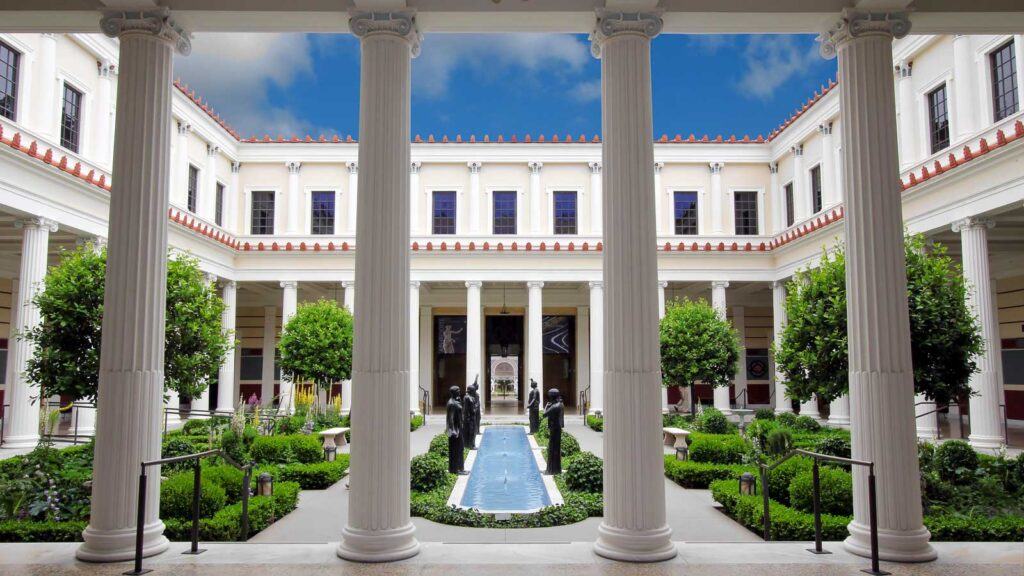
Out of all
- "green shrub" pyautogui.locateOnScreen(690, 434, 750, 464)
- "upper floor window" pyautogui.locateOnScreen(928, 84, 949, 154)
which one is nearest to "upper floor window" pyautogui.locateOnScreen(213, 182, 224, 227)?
"green shrub" pyautogui.locateOnScreen(690, 434, 750, 464)

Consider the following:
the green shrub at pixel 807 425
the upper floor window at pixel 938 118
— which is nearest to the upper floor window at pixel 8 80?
the green shrub at pixel 807 425

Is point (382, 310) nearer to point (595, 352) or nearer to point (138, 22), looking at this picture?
point (138, 22)

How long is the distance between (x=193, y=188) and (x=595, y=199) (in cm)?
1530

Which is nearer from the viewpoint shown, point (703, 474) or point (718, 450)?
point (703, 474)

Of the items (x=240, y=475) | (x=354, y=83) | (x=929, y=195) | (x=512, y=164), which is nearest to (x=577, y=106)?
(x=354, y=83)

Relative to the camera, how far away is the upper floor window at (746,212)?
28.8 metres

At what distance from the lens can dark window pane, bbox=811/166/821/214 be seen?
2507 centimetres

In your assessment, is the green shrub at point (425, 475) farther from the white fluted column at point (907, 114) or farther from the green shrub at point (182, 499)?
the white fluted column at point (907, 114)

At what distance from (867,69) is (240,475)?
9087 mm

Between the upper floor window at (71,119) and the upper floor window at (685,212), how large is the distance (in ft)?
67.9

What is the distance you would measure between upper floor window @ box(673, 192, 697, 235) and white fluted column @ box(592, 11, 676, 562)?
74.8 feet

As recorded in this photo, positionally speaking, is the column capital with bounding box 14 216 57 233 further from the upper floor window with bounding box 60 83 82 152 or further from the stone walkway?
the stone walkway

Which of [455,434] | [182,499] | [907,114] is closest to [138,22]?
[182,499]

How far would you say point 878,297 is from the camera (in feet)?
21.1
